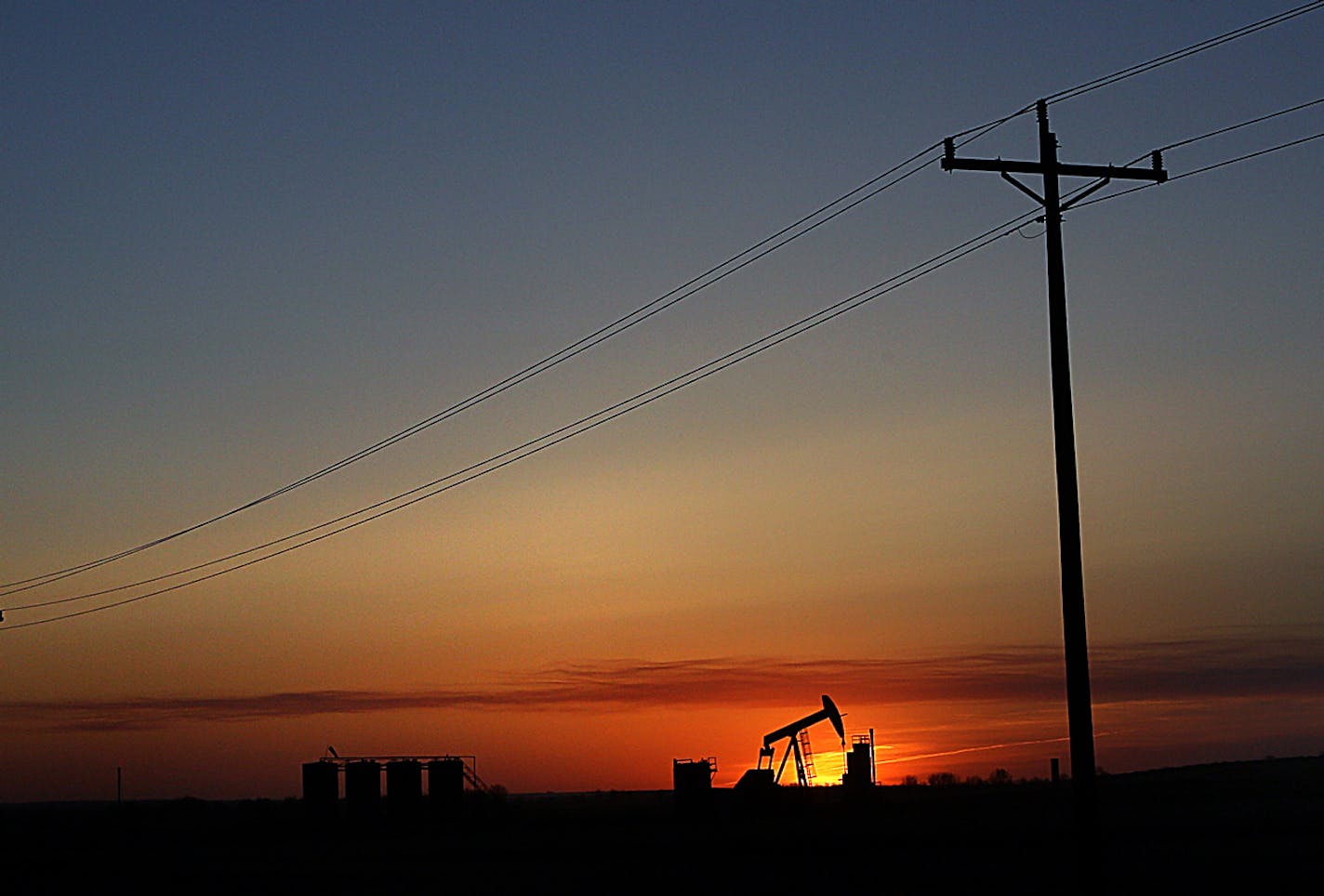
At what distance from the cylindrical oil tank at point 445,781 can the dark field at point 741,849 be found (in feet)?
3.63

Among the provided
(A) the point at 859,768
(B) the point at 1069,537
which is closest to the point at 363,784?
(A) the point at 859,768

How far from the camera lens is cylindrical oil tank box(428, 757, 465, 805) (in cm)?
8869

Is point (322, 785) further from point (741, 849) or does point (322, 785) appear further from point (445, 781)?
point (741, 849)

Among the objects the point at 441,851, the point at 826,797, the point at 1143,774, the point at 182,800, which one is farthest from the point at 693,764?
the point at 182,800

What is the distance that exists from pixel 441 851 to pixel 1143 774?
84.4 metres

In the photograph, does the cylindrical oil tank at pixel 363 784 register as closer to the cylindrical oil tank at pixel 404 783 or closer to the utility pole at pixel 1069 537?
the cylindrical oil tank at pixel 404 783

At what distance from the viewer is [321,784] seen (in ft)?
293

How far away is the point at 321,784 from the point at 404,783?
16.4ft

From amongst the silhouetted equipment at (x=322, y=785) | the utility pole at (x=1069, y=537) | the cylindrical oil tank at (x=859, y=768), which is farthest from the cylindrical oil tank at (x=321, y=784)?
the utility pole at (x=1069, y=537)

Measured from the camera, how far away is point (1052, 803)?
78188 mm

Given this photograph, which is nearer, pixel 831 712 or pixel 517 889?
pixel 517 889

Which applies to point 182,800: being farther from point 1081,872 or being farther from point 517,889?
point 1081,872

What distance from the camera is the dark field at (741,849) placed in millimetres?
40219

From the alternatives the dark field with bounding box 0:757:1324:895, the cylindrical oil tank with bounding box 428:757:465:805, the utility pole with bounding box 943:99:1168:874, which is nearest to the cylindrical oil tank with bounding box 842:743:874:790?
the dark field with bounding box 0:757:1324:895
